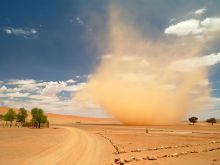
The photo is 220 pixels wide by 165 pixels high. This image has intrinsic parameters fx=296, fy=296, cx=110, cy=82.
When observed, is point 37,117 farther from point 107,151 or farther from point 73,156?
point 73,156

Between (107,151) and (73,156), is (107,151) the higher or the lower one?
the higher one

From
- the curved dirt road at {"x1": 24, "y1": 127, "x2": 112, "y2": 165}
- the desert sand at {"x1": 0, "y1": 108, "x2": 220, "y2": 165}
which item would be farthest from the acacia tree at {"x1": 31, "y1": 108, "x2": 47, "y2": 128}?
the curved dirt road at {"x1": 24, "y1": 127, "x2": 112, "y2": 165}

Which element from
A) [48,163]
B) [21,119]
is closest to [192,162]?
[48,163]

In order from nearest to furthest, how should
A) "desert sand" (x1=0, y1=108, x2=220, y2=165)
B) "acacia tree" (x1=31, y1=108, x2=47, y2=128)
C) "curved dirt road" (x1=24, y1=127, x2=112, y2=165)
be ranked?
"curved dirt road" (x1=24, y1=127, x2=112, y2=165) < "desert sand" (x1=0, y1=108, x2=220, y2=165) < "acacia tree" (x1=31, y1=108, x2=47, y2=128)

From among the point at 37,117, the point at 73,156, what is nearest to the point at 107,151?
the point at 73,156

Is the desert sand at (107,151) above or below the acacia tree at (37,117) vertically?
below

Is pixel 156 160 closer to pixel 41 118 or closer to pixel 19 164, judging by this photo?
pixel 19 164

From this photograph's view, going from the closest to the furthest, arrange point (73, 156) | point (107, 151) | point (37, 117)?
point (73, 156) < point (107, 151) < point (37, 117)

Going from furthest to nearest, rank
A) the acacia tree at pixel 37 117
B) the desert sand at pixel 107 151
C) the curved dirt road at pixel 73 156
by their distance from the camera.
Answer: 1. the acacia tree at pixel 37 117
2. the desert sand at pixel 107 151
3. the curved dirt road at pixel 73 156

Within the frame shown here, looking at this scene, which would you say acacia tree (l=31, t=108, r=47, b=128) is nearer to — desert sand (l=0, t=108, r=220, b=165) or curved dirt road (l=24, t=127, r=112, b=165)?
desert sand (l=0, t=108, r=220, b=165)

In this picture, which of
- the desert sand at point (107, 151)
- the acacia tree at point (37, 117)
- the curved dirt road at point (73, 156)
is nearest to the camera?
the curved dirt road at point (73, 156)

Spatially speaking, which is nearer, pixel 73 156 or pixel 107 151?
pixel 73 156

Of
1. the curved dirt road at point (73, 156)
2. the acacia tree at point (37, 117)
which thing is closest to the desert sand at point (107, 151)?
the curved dirt road at point (73, 156)

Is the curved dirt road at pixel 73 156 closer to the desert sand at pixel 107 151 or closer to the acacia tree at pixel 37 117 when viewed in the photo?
the desert sand at pixel 107 151
